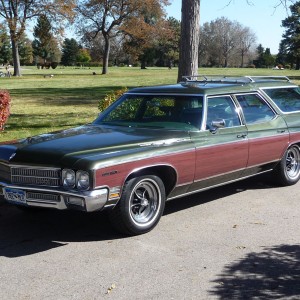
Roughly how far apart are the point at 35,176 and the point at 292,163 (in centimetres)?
418

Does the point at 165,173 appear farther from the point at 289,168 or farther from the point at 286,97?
the point at 286,97

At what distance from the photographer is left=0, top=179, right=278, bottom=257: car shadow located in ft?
16.6

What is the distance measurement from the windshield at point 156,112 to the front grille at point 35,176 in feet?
5.35

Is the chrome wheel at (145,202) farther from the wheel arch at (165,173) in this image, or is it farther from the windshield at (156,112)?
the windshield at (156,112)

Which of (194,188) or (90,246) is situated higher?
(194,188)

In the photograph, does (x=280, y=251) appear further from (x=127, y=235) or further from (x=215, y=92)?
(x=215, y=92)

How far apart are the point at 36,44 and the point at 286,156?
111093 mm

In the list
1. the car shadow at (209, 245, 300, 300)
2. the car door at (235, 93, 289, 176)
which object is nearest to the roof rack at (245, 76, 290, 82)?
the car door at (235, 93, 289, 176)

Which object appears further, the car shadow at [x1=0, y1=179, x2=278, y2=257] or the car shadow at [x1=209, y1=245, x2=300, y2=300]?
the car shadow at [x1=0, y1=179, x2=278, y2=257]

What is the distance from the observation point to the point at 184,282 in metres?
4.14

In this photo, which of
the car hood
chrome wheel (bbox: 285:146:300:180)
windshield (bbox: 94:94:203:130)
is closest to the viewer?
the car hood

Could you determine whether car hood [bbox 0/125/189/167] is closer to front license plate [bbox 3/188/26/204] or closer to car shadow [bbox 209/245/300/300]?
front license plate [bbox 3/188/26/204]

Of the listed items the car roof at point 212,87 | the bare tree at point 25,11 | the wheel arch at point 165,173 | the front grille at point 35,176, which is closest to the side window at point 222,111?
the car roof at point 212,87

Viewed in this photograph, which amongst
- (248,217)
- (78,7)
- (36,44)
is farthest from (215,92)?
(36,44)
